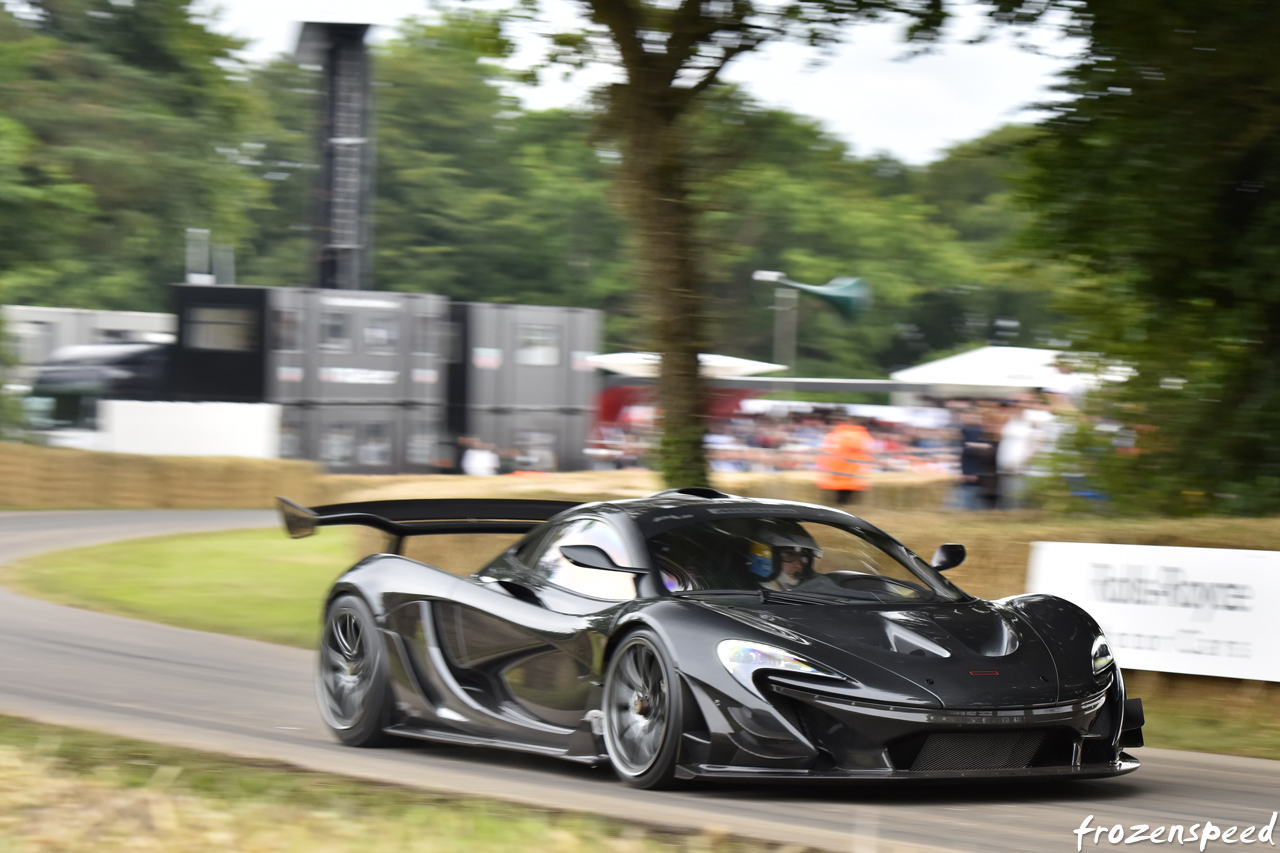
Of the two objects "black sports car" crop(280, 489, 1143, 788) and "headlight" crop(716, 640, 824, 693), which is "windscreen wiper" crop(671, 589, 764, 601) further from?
"headlight" crop(716, 640, 824, 693)

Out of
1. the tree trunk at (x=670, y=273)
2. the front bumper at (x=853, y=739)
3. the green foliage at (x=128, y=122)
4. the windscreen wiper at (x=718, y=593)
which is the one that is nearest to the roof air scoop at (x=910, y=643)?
the front bumper at (x=853, y=739)

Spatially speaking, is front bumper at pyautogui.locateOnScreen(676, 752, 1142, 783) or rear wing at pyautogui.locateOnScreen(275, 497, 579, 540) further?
rear wing at pyautogui.locateOnScreen(275, 497, 579, 540)

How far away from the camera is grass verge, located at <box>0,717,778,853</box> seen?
4.69m

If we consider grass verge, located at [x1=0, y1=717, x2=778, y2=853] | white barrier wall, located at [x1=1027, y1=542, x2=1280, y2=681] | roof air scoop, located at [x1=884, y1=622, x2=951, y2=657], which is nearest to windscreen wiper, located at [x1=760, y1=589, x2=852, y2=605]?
roof air scoop, located at [x1=884, y1=622, x2=951, y2=657]

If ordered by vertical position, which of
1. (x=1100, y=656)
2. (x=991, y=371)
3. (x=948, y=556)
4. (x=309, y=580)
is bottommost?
(x=309, y=580)

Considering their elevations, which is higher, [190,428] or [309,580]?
[190,428]

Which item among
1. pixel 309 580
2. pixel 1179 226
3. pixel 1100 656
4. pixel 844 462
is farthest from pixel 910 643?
pixel 309 580

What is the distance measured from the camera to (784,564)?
20.9ft

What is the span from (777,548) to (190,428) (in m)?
25.0

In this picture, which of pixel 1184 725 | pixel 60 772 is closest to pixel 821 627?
pixel 60 772

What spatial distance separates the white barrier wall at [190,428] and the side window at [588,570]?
23.0 metres

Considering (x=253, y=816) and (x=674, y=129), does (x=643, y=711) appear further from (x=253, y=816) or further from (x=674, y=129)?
(x=674, y=129)

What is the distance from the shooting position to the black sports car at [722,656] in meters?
5.44

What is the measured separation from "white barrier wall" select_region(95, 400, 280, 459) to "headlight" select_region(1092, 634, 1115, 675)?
79.9 ft
